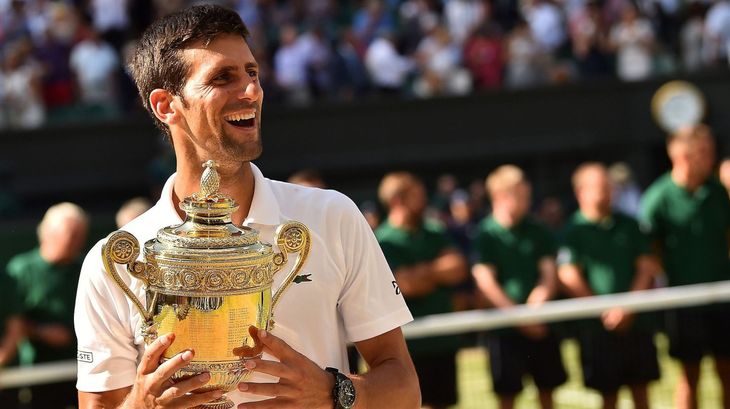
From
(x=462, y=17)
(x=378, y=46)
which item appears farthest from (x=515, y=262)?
(x=462, y=17)

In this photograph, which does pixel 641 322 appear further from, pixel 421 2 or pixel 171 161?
pixel 421 2

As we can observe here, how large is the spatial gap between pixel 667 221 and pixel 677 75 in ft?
32.9

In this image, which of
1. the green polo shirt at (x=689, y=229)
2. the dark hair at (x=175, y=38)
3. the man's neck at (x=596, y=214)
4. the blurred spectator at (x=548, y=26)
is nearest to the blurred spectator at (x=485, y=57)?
the blurred spectator at (x=548, y=26)

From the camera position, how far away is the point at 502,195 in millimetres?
7879

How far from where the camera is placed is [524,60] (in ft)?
56.6

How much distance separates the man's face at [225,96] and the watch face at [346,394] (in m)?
0.51

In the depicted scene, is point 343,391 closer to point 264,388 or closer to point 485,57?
point 264,388

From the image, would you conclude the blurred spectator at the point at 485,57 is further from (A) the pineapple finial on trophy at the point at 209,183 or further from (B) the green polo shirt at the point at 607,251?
(A) the pineapple finial on trophy at the point at 209,183

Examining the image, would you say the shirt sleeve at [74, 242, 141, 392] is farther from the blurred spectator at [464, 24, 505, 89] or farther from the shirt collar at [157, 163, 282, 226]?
the blurred spectator at [464, 24, 505, 89]

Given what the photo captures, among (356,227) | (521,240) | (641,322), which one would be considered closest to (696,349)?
(641,322)

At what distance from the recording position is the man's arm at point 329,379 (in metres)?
2.52

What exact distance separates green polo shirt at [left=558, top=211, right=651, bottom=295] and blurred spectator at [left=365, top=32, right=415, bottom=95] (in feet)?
28.9

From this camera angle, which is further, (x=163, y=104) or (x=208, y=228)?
(x=163, y=104)

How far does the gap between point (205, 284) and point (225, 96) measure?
0.44 metres
